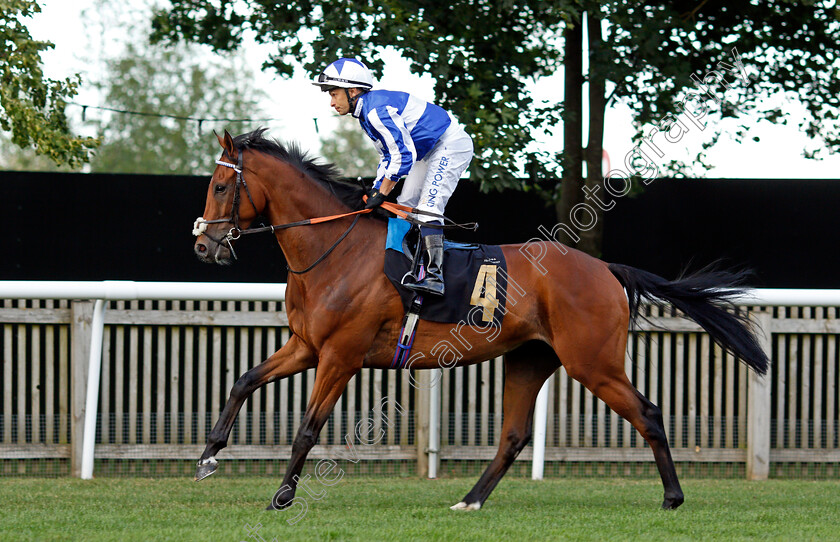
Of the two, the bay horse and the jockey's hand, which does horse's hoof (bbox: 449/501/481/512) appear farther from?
the jockey's hand

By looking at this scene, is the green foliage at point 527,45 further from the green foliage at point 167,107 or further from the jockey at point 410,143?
the green foliage at point 167,107

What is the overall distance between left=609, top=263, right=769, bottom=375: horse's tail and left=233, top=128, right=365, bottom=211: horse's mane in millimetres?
1566

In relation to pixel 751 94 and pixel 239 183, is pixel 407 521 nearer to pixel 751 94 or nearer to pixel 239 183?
pixel 239 183

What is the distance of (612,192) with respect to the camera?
8.13 meters

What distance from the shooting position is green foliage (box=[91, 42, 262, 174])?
2400 cm

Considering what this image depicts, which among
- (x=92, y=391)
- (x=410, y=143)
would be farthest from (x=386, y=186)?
(x=92, y=391)

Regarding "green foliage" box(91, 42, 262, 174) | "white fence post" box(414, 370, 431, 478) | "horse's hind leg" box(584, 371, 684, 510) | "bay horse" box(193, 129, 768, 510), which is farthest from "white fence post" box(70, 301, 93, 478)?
"green foliage" box(91, 42, 262, 174)

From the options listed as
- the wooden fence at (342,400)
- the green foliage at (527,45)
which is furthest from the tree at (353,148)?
the wooden fence at (342,400)

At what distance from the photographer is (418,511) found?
4.86 metres

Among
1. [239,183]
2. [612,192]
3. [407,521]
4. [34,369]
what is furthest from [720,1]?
[34,369]

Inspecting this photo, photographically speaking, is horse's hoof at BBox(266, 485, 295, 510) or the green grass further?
horse's hoof at BBox(266, 485, 295, 510)

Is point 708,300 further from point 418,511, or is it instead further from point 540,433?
point 418,511

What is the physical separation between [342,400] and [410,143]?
260 cm

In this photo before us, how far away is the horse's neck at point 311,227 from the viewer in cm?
496
